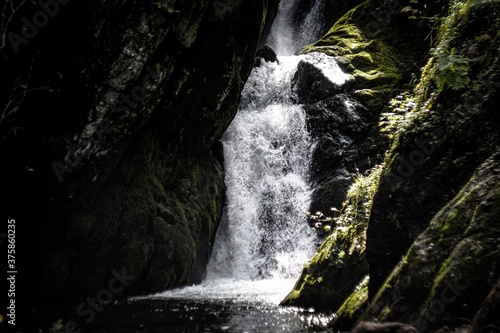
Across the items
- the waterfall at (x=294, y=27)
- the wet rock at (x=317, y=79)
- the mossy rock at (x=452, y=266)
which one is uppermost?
the waterfall at (x=294, y=27)

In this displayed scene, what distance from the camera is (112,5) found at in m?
6.89

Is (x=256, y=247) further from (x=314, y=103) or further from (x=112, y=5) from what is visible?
(x=112, y=5)

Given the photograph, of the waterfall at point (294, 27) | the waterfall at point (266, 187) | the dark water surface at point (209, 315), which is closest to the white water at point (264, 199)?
the waterfall at point (266, 187)

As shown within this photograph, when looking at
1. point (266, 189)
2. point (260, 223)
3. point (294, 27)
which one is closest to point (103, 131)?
point (260, 223)

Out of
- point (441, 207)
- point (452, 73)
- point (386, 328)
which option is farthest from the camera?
point (452, 73)

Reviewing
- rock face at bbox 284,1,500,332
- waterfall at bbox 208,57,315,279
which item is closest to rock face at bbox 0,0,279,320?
waterfall at bbox 208,57,315,279

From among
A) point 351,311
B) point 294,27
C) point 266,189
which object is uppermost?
point 294,27

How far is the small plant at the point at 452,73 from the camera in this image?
180 inches

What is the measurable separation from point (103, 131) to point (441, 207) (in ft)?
21.2

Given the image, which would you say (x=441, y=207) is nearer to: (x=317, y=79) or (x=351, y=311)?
(x=351, y=311)

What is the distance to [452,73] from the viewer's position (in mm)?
4668

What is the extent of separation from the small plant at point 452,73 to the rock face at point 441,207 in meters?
0.01

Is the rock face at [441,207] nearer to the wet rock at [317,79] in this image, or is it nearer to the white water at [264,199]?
the white water at [264,199]

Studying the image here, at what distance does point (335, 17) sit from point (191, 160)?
22.4 metres
